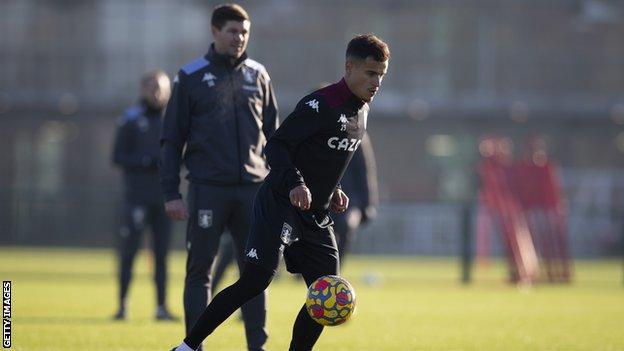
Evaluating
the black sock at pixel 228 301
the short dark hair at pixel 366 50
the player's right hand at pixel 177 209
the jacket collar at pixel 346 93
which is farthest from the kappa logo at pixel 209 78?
the black sock at pixel 228 301

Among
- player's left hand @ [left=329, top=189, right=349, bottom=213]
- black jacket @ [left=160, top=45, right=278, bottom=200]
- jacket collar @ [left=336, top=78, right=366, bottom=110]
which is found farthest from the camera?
black jacket @ [left=160, top=45, right=278, bottom=200]

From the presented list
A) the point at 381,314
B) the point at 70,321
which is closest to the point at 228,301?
the point at 70,321

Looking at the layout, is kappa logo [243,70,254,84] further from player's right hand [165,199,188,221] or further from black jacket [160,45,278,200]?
player's right hand [165,199,188,221]

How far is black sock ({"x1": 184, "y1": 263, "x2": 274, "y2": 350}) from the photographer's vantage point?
26.9 feet

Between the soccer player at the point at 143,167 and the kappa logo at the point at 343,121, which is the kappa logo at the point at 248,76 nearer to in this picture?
the kappa logo at the point at 343,121

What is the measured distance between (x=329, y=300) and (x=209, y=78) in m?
2.15

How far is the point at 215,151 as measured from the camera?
372 inches

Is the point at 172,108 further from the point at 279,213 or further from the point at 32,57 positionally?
the point at 32,57

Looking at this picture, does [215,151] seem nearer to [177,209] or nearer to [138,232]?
[177,209]

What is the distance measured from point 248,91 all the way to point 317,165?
1440 millimetres

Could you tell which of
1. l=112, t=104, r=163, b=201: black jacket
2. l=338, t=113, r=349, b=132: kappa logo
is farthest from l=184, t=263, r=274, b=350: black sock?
l=112, t=104, r=163, b=201: black jacket

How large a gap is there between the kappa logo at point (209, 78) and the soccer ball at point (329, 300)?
1.92m

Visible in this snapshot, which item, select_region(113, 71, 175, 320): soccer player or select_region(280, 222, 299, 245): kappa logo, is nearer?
select_region(280, 222, 299, 245): kappa logo

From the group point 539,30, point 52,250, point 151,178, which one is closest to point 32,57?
point 52,250
